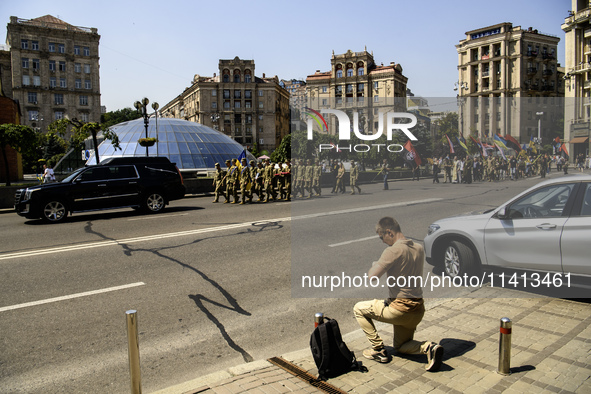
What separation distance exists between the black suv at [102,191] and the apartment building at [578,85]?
13.8m

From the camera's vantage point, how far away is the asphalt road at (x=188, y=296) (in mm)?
4461

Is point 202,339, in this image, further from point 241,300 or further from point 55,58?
point 55,58

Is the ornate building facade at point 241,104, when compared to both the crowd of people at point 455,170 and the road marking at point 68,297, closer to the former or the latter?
the road marking at point 68,297

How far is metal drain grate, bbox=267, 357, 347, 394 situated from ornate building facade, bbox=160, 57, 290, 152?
324ft

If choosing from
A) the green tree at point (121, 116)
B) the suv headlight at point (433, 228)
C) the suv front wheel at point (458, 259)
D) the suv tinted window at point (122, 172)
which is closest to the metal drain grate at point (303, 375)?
the suv headlight at point (433, 228)

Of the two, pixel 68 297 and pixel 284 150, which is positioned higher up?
pixel 284 150

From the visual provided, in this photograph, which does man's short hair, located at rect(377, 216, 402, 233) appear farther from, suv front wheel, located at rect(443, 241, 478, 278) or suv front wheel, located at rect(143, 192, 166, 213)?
suv front wheel, located at rect(143, 192, 166, 213)

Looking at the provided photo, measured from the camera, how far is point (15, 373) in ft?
13.9

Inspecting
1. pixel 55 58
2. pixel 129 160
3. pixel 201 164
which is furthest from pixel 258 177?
pixel 55 58

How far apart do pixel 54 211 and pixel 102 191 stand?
162cm

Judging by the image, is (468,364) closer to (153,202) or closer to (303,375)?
(303,375)

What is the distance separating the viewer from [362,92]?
5441mm

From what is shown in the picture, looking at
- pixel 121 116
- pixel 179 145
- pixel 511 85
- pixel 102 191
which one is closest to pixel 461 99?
pixel 511 85

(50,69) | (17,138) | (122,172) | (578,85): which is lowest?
(122,172)
